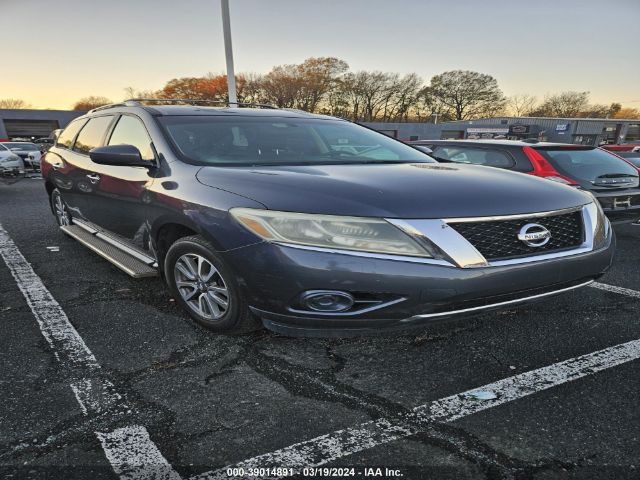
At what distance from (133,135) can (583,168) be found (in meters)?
Result: 5.14

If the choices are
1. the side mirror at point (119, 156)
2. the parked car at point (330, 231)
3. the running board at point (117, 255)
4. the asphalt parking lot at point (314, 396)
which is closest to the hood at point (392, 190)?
the parked car at point (330, 231)

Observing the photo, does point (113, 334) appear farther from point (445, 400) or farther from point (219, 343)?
point (445, 400)

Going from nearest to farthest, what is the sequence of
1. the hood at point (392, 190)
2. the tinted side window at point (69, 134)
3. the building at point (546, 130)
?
the hood at point (392, 190)
the tinted side window at point (69, 134)
the building at point (546, 130)

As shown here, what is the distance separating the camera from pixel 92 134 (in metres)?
4.37

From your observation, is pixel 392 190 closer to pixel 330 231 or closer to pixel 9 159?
pixel 330 231

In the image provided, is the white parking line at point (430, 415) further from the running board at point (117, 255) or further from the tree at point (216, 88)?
the tree at point (216, 88)

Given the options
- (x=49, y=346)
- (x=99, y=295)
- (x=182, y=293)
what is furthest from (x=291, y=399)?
(x=99, y=295)

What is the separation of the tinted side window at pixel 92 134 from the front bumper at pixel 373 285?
2.54 m

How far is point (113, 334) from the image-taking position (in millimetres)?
2918

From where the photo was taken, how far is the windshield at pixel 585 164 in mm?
5426

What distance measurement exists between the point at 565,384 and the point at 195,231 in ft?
7.31

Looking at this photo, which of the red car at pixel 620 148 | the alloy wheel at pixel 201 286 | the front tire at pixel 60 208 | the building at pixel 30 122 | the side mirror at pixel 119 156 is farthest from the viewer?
the building at pixel 30 122

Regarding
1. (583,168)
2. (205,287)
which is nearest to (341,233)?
(205,287)

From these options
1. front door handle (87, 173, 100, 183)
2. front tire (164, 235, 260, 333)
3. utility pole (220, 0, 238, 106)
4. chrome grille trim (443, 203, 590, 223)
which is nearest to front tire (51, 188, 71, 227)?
front door handle (87, 173, 100, 183)
